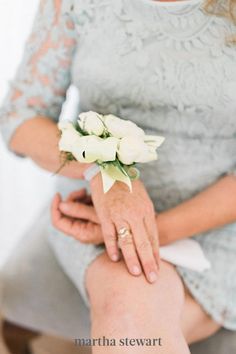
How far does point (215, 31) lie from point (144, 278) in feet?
1.75

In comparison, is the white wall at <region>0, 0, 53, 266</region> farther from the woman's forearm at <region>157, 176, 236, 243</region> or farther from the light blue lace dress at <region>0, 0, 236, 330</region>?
the woman's forearm at <region>157, 176, 236, 243</region>

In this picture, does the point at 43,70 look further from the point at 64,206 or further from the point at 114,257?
the point at 114,257

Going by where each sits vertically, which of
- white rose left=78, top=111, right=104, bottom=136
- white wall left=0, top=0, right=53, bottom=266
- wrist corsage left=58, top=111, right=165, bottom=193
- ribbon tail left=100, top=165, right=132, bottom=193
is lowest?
white wall left=0, top=0, right=53, bottom=266

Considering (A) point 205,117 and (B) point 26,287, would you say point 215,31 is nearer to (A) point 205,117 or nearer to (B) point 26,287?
(A) point 205,117

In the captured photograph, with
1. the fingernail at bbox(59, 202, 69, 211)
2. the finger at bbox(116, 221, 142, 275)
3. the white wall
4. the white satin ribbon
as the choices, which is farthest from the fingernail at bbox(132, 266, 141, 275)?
the white wall

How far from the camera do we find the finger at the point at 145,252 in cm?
97

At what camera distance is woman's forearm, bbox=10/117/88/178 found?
1.17m

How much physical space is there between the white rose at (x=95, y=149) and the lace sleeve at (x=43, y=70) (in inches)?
13.7

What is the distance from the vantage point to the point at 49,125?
1.22 metres

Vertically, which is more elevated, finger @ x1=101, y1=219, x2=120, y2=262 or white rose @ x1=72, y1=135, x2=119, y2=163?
white rose @ x1=72, y1=135, x2=119, y2=163

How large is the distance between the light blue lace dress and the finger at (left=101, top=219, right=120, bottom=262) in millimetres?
107

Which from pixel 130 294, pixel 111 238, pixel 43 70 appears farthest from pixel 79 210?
pixel 43 70

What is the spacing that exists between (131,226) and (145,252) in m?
0.06

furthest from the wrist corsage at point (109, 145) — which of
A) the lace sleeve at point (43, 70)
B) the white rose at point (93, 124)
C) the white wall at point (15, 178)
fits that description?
the white wall at point (15, 178)
